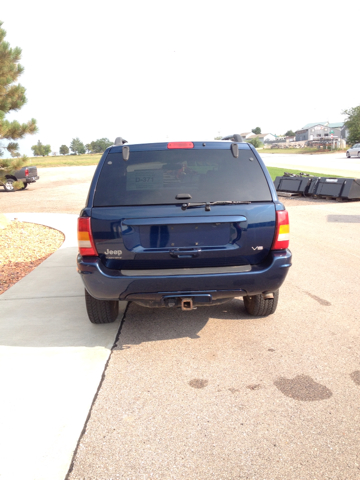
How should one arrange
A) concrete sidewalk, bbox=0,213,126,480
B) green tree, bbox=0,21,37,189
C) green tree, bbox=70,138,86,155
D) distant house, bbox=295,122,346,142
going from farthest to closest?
green tree, bbox=70,138,86,155 → distant house, bbox=295,122,346,142 → green tree, bbox=0,21,37,189 → concrete sidewalk, bbox=0,213,126,480

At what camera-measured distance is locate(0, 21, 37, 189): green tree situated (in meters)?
9.95

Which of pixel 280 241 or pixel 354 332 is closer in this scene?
pixel 280 241

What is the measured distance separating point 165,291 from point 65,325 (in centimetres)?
148

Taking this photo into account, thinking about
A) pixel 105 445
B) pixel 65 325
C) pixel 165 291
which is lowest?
pixel 65 325

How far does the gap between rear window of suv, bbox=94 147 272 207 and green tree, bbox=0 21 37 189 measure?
664 centimetres

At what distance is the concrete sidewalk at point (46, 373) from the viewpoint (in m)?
2.67

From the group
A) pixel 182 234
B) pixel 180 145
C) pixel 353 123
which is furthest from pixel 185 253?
pixel 353 123

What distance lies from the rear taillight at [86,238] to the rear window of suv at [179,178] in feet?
0.65

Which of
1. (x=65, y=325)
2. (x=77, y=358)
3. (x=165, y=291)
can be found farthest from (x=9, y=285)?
(x=165, y=291)

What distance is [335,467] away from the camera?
2496 millimetres

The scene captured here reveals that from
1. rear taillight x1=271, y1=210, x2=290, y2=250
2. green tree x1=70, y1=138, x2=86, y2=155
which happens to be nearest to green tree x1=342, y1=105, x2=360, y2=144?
rear taillight x1=271, y1=210, x2=290, y2=250

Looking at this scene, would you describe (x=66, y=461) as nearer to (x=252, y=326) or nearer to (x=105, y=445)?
(x=105, y=445)

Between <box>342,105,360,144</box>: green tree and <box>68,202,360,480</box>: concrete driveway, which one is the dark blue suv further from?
<box>342,105,360,144</box>: green tree

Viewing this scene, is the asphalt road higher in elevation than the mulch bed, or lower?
higher
